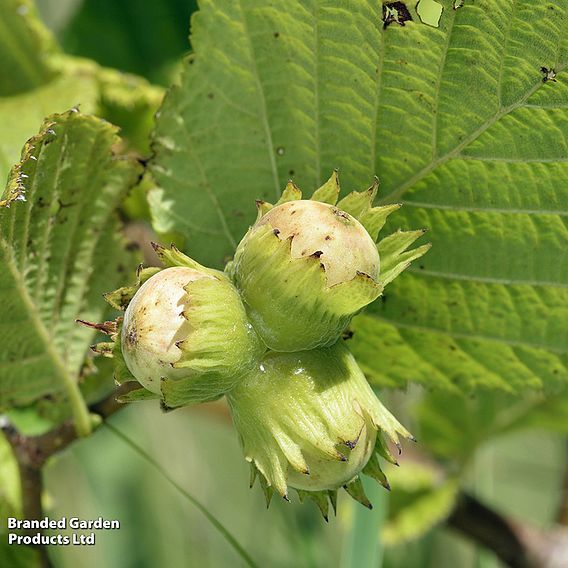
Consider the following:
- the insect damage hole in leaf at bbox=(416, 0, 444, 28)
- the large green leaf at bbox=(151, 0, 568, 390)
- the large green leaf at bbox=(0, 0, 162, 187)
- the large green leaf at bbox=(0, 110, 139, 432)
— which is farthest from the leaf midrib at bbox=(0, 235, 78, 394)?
the insect damage hole in leaf at bbox=(416, 0, 444, 28)

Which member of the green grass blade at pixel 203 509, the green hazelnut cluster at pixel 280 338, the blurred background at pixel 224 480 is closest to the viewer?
the green hazelnut cluster at pixel 280 338

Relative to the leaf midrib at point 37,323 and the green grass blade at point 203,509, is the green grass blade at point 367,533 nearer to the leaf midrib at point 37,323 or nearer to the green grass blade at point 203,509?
the green grass blade at point 203,509

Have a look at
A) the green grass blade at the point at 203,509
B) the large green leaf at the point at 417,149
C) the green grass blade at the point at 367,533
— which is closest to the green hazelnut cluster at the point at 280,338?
the large green leaf at the point at 417,149

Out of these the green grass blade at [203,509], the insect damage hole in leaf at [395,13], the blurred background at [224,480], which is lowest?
the blurred background at [224,480]

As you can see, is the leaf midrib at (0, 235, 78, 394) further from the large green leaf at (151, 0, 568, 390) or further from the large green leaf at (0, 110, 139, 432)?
the large green leaf at (151, 0, 568, 390)

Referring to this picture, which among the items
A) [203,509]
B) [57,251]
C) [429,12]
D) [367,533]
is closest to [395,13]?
[429,12]

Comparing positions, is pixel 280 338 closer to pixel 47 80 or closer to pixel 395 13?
pixel 395 13

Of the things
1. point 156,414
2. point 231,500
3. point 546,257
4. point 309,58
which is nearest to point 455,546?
point 231,500

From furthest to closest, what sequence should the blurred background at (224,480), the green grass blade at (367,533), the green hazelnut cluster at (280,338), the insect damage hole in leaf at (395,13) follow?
the blurred background at (224,480) → the green grass blade at (367,533) → the insect damage hole in leaf at (395,13) → the green hazelnut cluster at (280,338)
